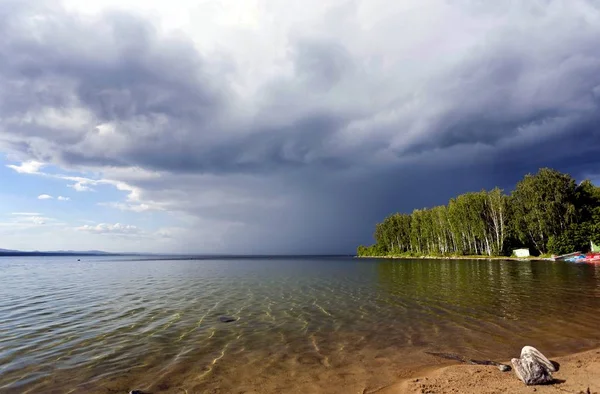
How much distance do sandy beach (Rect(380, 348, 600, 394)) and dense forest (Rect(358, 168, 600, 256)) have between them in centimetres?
9042

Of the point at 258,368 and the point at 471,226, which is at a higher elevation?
the point at 471,226

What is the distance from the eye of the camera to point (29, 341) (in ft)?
45.8

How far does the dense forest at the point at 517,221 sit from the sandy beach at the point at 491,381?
3560 inches

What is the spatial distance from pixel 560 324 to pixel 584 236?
279 ft

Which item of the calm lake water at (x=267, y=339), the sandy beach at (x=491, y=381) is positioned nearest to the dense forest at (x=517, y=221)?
the calm lake water at (x=267, y=339)

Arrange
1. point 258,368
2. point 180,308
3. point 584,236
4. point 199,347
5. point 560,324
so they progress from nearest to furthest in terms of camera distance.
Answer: point 258,368, point 199,347, point 560,324, point 180,308, point 584,236

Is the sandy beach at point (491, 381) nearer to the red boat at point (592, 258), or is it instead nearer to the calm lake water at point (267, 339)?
the calm lake water at point (267, 339)

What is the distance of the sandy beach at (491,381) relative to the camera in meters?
7.86

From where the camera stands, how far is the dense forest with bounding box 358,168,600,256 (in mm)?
81125

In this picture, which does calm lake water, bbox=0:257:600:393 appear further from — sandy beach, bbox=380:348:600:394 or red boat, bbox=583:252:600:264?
red boat, bbox=583:252:600:264

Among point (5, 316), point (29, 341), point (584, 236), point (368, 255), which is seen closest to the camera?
point (29, 341)

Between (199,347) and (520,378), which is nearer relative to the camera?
(520,378)

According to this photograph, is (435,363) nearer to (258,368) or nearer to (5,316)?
(258,368)

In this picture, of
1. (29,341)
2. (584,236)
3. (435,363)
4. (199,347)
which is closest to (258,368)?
(199,347)
